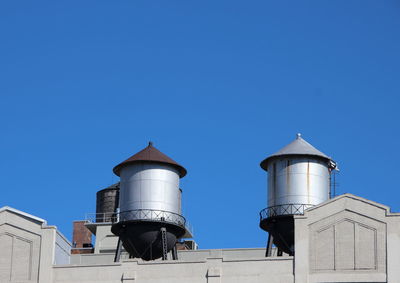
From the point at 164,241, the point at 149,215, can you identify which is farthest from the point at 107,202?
the point at 164,241

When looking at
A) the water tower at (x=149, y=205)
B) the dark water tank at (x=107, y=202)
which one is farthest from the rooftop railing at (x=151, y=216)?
the dark water tank at (x=107, y=202)

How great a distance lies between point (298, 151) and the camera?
221 feet

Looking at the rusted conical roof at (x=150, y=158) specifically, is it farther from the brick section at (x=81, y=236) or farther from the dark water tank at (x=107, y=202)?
the brick section at (x=81, y=236)

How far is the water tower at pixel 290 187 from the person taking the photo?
6612 centimetres

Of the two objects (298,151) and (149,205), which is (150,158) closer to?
(149,205)

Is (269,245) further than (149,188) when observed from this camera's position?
No

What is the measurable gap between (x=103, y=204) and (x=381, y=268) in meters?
32.2

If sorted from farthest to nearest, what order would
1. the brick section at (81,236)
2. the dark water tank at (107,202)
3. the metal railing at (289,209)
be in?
the brick section at (81,236) → the dark water tank at (107,202) → the metal railing at (289,209)

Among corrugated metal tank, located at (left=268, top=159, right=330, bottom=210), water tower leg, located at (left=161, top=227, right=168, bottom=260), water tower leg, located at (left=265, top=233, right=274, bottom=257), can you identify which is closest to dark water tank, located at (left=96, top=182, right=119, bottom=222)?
water tower leg, located at (left=161, top=227, right=168, bottom=260)

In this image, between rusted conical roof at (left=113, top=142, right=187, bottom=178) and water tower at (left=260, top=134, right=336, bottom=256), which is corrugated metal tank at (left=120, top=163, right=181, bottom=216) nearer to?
rusted conical roof at (left=113, top=142, right=187, bottom=178)

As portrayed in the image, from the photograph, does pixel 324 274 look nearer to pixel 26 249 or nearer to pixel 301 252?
pixel 301 252

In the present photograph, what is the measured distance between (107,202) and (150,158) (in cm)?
A: 2099

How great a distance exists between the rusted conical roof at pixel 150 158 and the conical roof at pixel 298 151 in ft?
15.8

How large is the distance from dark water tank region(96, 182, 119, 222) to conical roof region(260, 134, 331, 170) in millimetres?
21510
